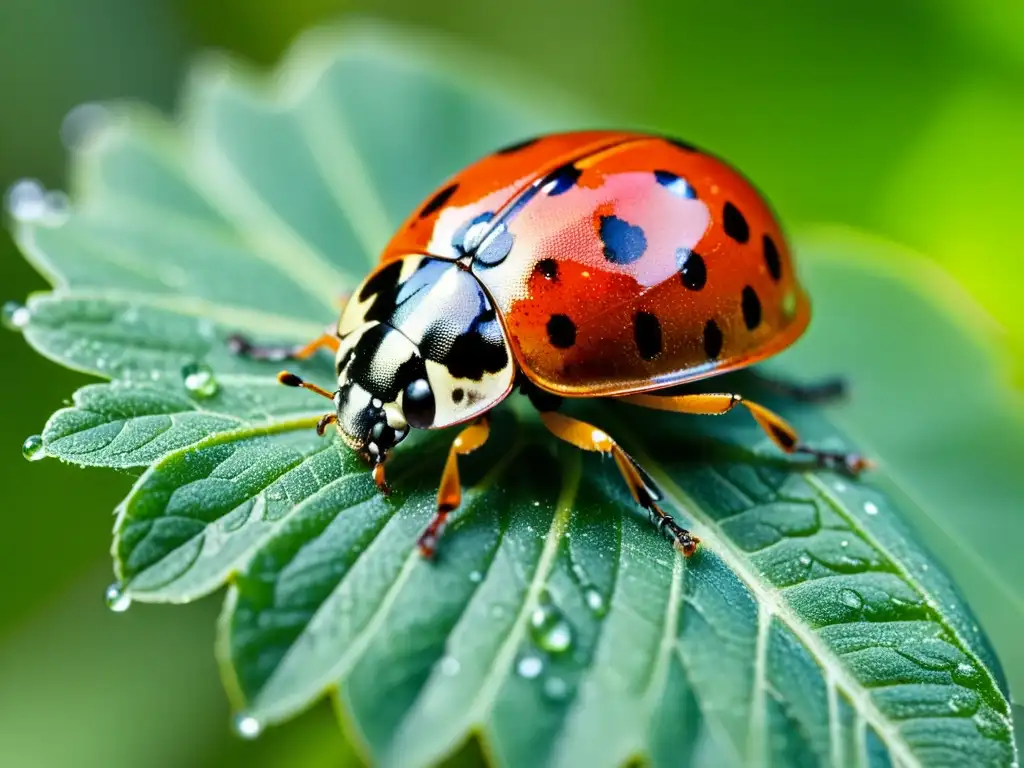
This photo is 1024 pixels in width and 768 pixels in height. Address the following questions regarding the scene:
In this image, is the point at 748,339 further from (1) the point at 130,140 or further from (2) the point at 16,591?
(2) the point at 16,591

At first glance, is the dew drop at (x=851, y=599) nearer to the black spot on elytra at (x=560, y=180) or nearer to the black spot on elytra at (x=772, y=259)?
the black spot on elytra at (x=772, y=259)

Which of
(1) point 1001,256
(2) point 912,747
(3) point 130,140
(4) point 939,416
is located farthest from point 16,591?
(1) point 1001,256

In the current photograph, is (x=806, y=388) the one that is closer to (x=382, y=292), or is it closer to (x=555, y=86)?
(x=382, y=292)

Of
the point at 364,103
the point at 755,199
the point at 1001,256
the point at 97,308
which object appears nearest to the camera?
the point at 97,308

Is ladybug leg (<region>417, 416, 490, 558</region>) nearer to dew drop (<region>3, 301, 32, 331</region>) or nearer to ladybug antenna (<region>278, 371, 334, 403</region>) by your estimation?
ladybug antenna (<region>278, 371, 334, 403</region>)

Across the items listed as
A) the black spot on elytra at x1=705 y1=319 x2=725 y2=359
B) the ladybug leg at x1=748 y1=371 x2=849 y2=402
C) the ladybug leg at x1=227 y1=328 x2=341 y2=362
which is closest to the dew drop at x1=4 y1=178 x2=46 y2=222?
the ladybug leg at x1=227 y1=328 x2=341 y2=362

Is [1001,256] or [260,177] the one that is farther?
[1001,256]
